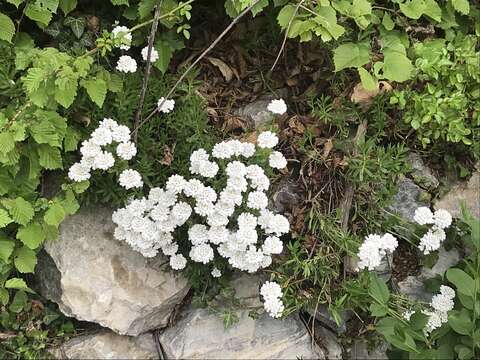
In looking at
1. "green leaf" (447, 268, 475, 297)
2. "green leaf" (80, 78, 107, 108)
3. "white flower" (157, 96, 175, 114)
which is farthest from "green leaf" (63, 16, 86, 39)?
"green leaf" (447, 268, 475, 297)

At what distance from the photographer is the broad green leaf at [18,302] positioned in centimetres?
319

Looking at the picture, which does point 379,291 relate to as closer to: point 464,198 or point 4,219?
point 464,198

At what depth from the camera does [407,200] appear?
10.8 feet

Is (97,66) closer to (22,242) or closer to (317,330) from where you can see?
(22,242)

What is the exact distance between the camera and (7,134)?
2639 mm

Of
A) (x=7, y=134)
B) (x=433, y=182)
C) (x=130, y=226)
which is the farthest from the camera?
(x=433, y=182)

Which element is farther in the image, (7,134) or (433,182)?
(433,182)

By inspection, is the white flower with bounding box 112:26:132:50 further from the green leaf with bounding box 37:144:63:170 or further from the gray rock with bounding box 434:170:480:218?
the gray rock with bounding box 434:170:480:218

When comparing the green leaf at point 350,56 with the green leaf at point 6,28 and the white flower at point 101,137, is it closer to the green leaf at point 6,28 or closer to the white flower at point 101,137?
the white flower at point 101,137

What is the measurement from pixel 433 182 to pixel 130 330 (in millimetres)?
1923

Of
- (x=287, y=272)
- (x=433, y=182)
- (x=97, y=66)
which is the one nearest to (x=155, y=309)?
(x=287, y=272)

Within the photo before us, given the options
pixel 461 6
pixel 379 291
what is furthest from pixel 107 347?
pixel 461 6

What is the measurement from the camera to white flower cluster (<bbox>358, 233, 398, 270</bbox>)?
2.82m

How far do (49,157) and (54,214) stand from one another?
0.28m
